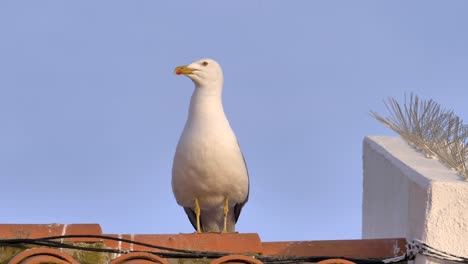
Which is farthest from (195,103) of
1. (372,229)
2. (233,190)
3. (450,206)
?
(450,206)

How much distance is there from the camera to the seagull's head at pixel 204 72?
904 cm

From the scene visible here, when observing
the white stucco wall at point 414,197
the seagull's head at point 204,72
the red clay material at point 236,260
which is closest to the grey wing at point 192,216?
the seagull's head at point 204,72

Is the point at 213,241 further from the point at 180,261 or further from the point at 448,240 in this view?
the point at 448,240

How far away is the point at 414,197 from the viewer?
658 cm

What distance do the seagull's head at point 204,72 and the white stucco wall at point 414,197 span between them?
126 cm

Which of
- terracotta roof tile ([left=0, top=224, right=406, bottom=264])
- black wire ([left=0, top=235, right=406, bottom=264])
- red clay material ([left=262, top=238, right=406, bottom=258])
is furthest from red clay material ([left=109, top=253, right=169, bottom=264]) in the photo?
red clay material ([left=262, top=238, right=406, bottom=258])

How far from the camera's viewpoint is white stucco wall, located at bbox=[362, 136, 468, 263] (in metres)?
6.25

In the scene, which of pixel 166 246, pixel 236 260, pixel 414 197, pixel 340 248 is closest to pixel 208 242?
pixel 166 246

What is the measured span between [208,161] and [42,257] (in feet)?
8.98

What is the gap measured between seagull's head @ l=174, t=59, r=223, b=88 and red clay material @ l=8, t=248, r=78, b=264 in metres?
3.27

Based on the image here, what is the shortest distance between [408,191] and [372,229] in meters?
1.78

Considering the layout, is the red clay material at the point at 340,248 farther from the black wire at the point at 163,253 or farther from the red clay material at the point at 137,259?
the red clay material at the point at 137,259

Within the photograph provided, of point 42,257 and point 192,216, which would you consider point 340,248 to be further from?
point 192,216

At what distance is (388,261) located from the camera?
21.5ft
